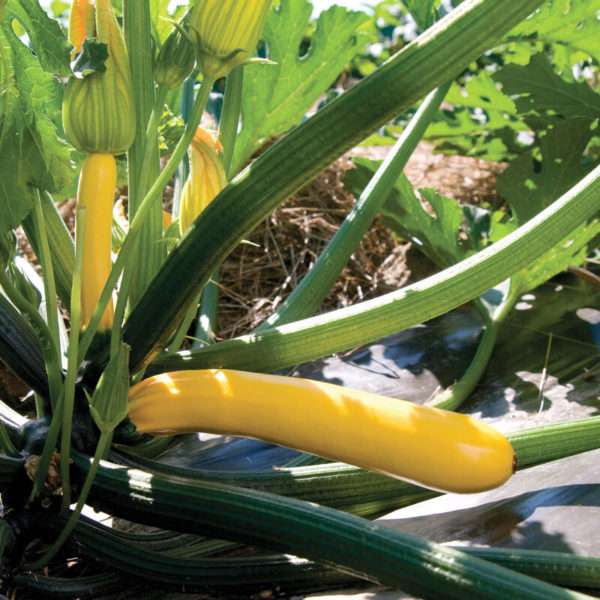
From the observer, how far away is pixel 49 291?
1.15m

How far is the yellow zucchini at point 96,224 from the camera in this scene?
4.00ft

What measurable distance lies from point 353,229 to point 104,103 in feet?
1.90

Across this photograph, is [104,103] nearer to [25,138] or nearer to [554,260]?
[25,138]

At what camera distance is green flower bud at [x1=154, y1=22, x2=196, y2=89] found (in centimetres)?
120

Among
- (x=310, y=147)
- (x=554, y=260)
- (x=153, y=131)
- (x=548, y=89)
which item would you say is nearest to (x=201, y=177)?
(x=153, y=131)

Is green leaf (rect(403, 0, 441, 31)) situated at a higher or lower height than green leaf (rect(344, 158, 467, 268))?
higher

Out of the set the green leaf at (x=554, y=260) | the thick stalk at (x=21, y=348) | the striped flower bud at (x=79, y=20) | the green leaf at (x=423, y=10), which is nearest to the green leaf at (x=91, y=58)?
the striped flower bud at (x=79, y=20)

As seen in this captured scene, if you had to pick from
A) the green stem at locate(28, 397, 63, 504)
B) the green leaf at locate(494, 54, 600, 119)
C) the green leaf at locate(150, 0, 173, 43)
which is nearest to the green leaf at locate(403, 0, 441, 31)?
the green leaf at locate(494, 54, 600, 119)

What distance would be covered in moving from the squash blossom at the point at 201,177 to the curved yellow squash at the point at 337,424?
1.10ft

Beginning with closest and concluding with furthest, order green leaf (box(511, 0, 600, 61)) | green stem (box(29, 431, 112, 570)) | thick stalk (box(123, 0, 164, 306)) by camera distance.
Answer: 1. green stem (box(29, 431, 112, 570))
2. thick stalk (box(123, 0, 164, 306))
3. green leaf (box(511, 0, 600, 61))

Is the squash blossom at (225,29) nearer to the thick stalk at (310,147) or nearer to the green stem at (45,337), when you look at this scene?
the thick stalk at (310,147)

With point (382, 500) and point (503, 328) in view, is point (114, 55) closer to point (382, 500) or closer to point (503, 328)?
point (382, 500)

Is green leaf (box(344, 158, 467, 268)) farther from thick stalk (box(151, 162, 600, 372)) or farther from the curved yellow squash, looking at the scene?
the curved yellow squash

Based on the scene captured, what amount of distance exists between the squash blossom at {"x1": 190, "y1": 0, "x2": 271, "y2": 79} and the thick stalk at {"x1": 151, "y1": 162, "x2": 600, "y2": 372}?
1.11 ft
